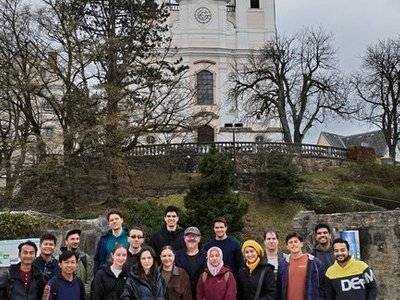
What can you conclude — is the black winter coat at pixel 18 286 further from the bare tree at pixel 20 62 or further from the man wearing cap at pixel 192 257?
the bare tree at pixel 20 62

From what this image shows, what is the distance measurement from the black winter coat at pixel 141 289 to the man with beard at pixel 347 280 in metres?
1.95

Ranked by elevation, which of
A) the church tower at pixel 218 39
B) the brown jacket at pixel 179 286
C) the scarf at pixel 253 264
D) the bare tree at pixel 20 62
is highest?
the church tower at pixel 218 39

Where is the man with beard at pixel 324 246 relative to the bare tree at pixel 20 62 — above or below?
below

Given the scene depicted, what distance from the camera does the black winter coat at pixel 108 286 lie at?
6367mm

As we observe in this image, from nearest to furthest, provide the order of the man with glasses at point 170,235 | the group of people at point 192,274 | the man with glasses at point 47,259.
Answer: the group of people at point 192,274, the man with glasses at point 47,259, the man with glasses at point 170,235

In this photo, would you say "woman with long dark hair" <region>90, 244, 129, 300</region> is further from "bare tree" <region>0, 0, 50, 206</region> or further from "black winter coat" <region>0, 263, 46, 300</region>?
"bare tree" <region>0, 0, 50, 206</region>

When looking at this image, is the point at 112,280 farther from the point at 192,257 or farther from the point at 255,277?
the point at 255,277

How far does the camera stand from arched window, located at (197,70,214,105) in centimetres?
4366

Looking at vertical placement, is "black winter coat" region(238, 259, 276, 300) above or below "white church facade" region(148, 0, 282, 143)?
below

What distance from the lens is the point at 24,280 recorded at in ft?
20.9

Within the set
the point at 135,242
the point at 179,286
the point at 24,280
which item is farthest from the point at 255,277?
the point at 24,280

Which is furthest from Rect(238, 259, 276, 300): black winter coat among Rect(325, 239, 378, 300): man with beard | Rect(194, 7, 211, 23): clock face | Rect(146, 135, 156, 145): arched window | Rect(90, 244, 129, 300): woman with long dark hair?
Rect(194, 7, 211, 23): clock face

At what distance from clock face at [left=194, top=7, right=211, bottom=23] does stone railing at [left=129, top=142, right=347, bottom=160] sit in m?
18.0

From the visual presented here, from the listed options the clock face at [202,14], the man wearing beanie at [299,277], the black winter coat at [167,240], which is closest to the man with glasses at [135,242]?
the black winter coat at [167,240]
